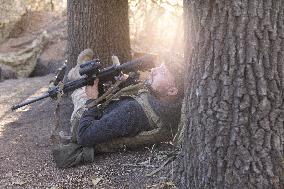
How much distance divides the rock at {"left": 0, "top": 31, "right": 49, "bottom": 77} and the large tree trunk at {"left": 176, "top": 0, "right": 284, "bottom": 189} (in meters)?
7.59

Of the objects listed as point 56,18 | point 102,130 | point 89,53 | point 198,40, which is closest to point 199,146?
point 198,40

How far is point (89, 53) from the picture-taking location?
5902 mm

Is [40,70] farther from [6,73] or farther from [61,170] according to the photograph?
[61,170]

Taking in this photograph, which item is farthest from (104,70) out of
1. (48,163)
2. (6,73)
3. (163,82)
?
(6,73)

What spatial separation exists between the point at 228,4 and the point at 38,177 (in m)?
2.34

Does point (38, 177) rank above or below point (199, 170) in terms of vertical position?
below

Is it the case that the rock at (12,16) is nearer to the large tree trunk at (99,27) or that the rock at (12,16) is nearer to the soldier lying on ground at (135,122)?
the large tree trunk at (99,27)

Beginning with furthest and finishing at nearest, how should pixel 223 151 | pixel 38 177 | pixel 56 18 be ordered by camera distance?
pixel 56 18 < pixel 38 177 < pixel 223 151

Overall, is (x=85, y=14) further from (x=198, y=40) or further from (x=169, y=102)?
(x=198, y=40)

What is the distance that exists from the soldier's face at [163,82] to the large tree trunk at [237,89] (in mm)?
1145

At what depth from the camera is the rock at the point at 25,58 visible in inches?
399

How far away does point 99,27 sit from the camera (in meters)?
6.01

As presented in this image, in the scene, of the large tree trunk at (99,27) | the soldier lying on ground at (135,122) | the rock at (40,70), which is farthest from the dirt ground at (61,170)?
the rock at (40,70)

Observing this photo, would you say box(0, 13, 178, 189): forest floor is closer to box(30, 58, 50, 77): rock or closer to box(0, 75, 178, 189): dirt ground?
box(0, 75, 178, 189): dirt ground
